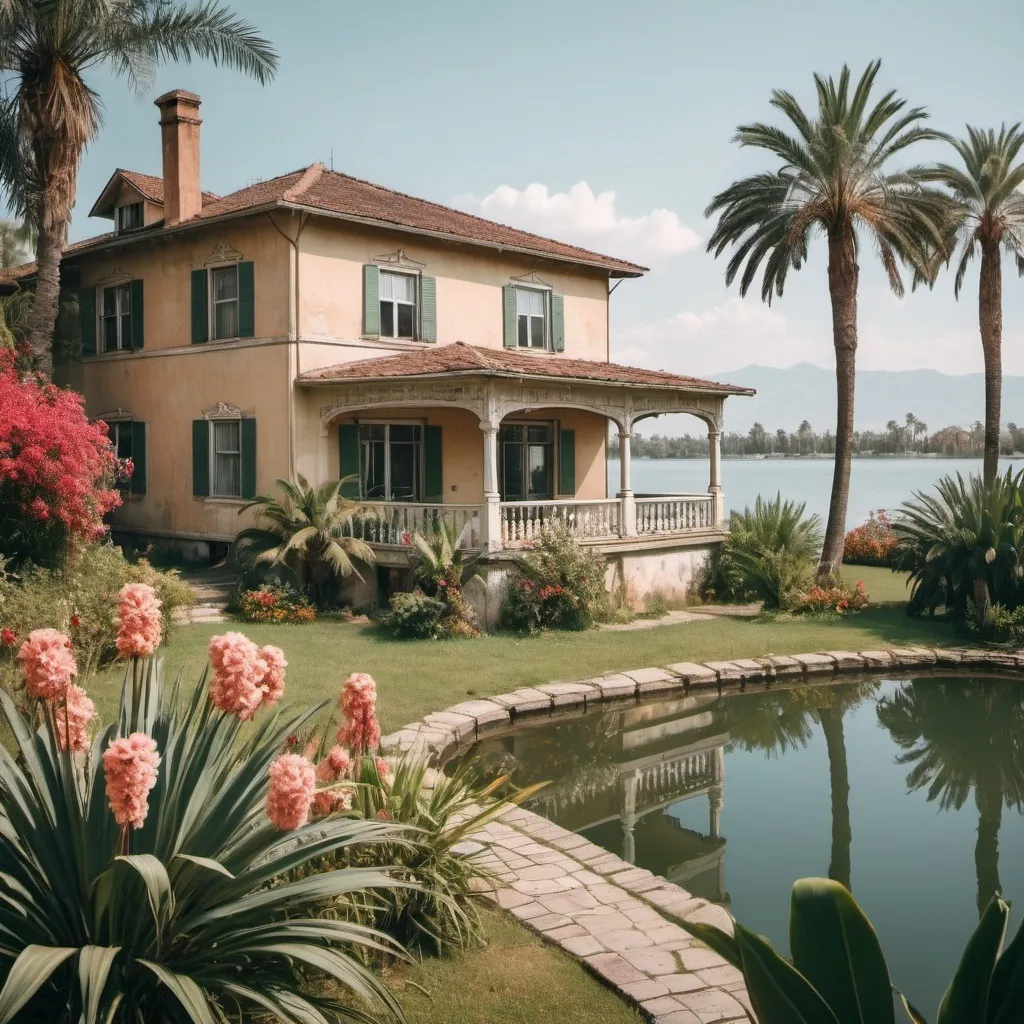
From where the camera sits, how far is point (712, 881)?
745 cm

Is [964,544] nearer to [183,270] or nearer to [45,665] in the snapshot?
[45,665]

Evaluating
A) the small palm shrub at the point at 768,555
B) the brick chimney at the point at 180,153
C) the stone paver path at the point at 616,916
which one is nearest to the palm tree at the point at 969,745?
the stone paver path at the point at 616,916

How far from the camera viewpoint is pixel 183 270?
2052cm

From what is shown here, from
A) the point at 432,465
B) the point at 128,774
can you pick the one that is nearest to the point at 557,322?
the point at 432,465

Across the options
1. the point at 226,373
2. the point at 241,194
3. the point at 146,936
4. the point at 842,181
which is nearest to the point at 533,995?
the point at 146,936

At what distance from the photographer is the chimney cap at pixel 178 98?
20.2 m

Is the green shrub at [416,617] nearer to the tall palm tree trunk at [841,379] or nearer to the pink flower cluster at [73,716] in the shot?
the tall palm tree trunk at [841,379]

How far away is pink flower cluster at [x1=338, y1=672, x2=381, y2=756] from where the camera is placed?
5.49 m

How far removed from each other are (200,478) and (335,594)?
185 inches

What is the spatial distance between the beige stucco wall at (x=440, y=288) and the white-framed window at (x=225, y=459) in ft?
8.18

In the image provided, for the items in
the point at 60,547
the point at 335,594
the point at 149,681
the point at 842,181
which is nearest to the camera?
the point at 149,681

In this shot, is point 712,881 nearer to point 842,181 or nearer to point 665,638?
point 665,638

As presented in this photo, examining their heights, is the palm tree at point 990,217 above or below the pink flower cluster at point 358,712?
above

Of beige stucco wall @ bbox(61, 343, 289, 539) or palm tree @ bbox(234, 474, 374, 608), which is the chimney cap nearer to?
beige stucco wall @ bbox(61, 343, 289, 539)
